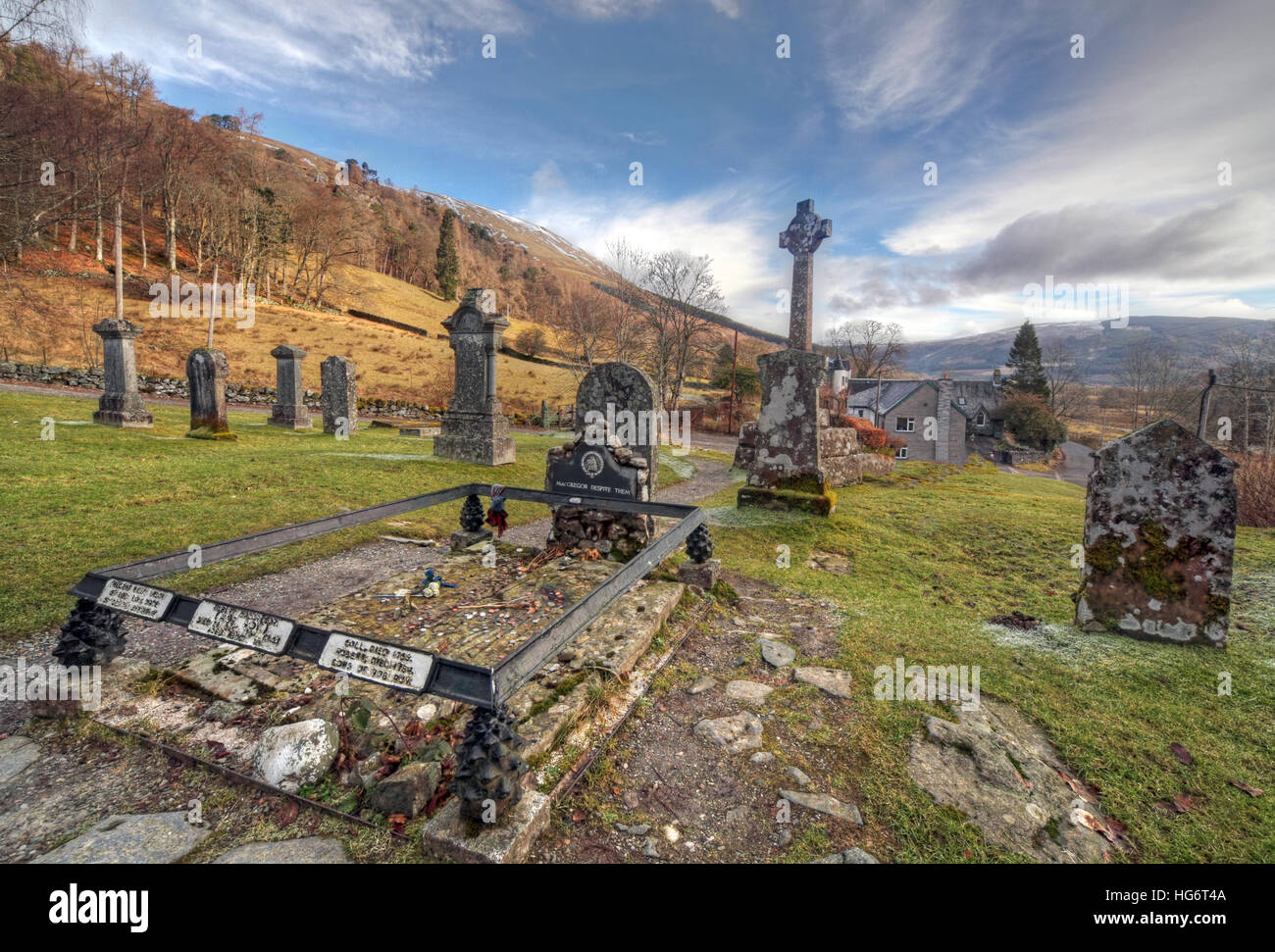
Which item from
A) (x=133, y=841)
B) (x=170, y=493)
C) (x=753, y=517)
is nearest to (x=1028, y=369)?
(x=753, y=517)

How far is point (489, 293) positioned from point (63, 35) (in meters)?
8.79

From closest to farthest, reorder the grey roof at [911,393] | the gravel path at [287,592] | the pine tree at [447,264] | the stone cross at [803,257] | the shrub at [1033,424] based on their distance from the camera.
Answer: the gravel path at [287,592] < the stone cross at [803,257] < the grey roof at [911,393] < the shrub at [1033,424] < the pine tree at [447,264]

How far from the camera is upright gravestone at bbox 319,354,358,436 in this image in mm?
17797

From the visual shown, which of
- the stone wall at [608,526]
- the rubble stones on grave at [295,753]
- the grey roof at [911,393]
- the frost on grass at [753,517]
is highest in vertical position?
the grey roof at [911,393]

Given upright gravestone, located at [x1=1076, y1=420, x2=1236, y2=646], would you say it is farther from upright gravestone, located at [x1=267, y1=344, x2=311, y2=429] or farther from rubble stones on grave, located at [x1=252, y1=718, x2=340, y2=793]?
upright gravestone, located at [x1=267, y1=344, x2=311, y2=429]

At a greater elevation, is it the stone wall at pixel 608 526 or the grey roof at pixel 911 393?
the grey roof at pixel 911 393

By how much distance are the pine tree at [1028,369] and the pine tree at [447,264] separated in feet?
207

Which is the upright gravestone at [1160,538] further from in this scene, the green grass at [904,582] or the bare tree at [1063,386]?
the bare tree at [1063,386]

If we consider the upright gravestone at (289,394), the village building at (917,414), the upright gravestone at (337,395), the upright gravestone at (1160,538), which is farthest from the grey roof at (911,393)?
the upright gravestone at (1160,538)

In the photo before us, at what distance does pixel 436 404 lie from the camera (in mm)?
27828

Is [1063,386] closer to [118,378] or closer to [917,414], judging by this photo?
[917,414]

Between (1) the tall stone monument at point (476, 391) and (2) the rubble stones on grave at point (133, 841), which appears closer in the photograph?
(2) the rubble stones on grave at point (133, 841)

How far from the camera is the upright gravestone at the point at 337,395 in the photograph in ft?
58.4

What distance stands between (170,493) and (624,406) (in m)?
8.06
